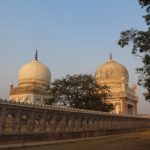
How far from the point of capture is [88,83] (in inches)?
1826

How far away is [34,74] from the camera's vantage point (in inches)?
2388

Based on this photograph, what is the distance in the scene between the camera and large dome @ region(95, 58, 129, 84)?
6825cm

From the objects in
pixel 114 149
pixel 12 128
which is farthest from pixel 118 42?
pixel 12 128

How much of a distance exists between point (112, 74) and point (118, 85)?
9.93ft

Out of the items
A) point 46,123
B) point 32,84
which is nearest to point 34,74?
point 32,84

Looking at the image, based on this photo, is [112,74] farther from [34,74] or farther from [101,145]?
[101,145]

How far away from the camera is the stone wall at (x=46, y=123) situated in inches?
998

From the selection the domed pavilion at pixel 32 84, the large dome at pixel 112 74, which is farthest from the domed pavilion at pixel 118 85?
the domed pavilion at pixel 32 84

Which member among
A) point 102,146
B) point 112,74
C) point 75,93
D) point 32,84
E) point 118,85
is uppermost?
point 112,74

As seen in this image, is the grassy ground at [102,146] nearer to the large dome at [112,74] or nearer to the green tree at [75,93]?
the green tree at [75,93]

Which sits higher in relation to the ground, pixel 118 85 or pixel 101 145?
pixel 118 85

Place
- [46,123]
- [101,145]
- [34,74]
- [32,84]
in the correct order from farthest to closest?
[34,74] → [32,84] → [46,123] → [101,145]

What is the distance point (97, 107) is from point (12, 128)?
72.4ft

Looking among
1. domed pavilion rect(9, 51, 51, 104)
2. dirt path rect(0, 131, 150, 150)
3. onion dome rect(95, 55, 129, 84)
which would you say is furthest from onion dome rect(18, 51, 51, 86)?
dirt path rect(0, 131, 150, 150)
